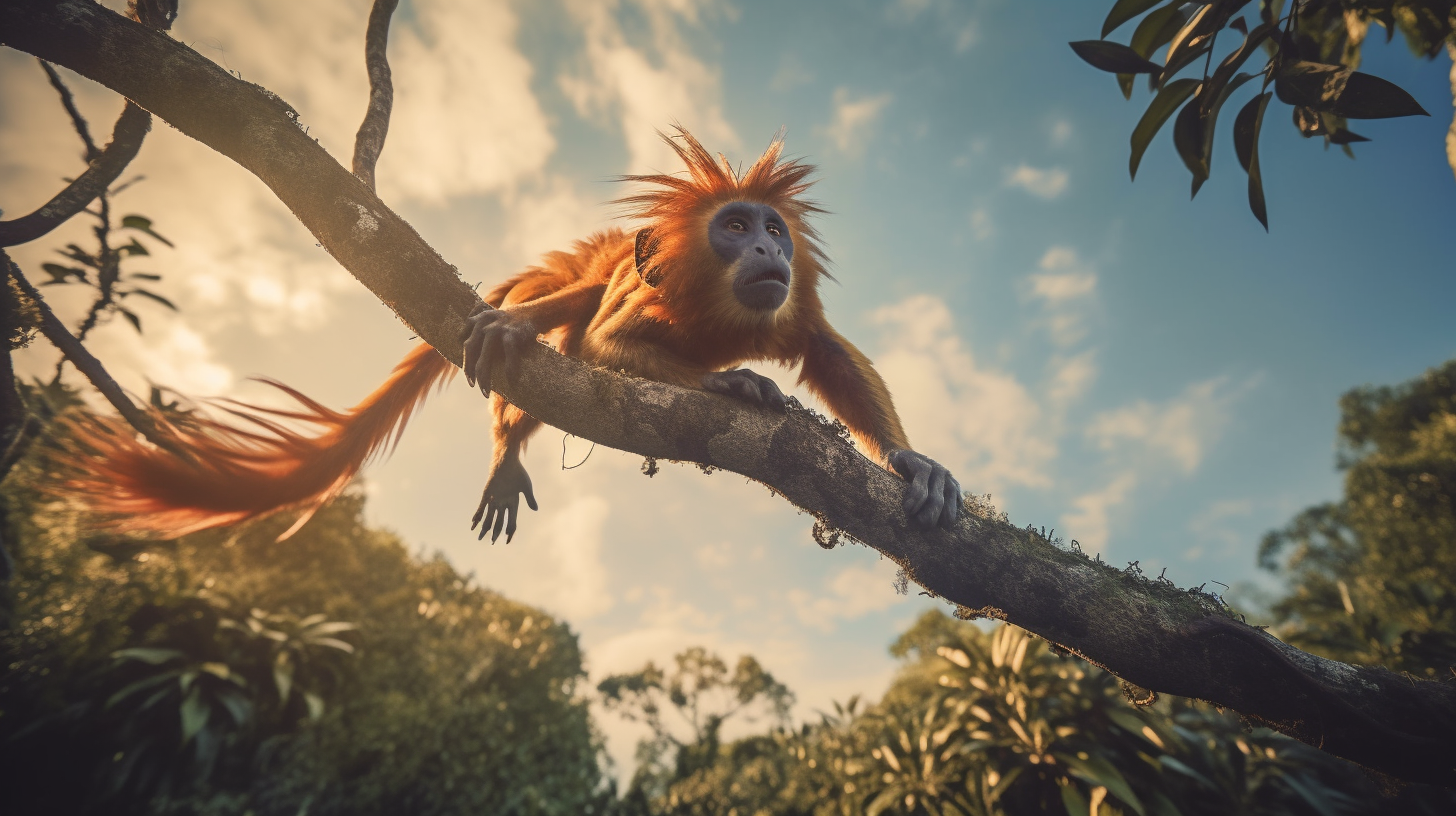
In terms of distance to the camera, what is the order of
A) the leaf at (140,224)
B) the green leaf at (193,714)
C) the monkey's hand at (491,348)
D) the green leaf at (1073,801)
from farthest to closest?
the green leaf at (193,714)
the green leaf at (1073,801)
the leaf at (140,224)
the monkey's hand at (491,348)

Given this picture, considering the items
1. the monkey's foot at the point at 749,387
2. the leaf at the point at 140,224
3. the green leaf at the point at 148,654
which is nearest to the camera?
the monkey's foot at the point at 749,387

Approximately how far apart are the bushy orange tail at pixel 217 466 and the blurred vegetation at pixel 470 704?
0.48 ft

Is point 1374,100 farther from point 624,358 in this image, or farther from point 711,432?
point 624,358

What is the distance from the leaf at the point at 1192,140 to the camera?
6.18ft

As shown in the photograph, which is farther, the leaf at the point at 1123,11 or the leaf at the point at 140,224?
A: the leaf at the point at 140,224

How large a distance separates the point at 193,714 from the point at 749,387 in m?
8.91

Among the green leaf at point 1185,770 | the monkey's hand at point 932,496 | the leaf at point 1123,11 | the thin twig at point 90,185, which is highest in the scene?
the leaf at point 1123,11

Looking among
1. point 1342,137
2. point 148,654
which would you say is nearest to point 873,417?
point 1342,137

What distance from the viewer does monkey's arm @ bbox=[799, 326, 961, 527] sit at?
1.71 m

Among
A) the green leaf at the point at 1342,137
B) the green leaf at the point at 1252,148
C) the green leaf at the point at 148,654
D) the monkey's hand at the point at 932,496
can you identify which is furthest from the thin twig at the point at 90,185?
the green leaf at the point at 148,654

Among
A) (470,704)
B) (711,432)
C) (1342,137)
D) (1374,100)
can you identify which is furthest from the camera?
(470,704)

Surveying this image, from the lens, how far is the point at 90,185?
2.17 m

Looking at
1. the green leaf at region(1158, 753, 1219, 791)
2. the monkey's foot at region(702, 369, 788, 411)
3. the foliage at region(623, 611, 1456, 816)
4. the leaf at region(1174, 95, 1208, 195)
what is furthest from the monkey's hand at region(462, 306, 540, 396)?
the green leaf at region(1158, 753, 1219, 791)

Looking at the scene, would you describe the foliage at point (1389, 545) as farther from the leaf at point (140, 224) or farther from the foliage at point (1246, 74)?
the leaf at point (140, 224)
